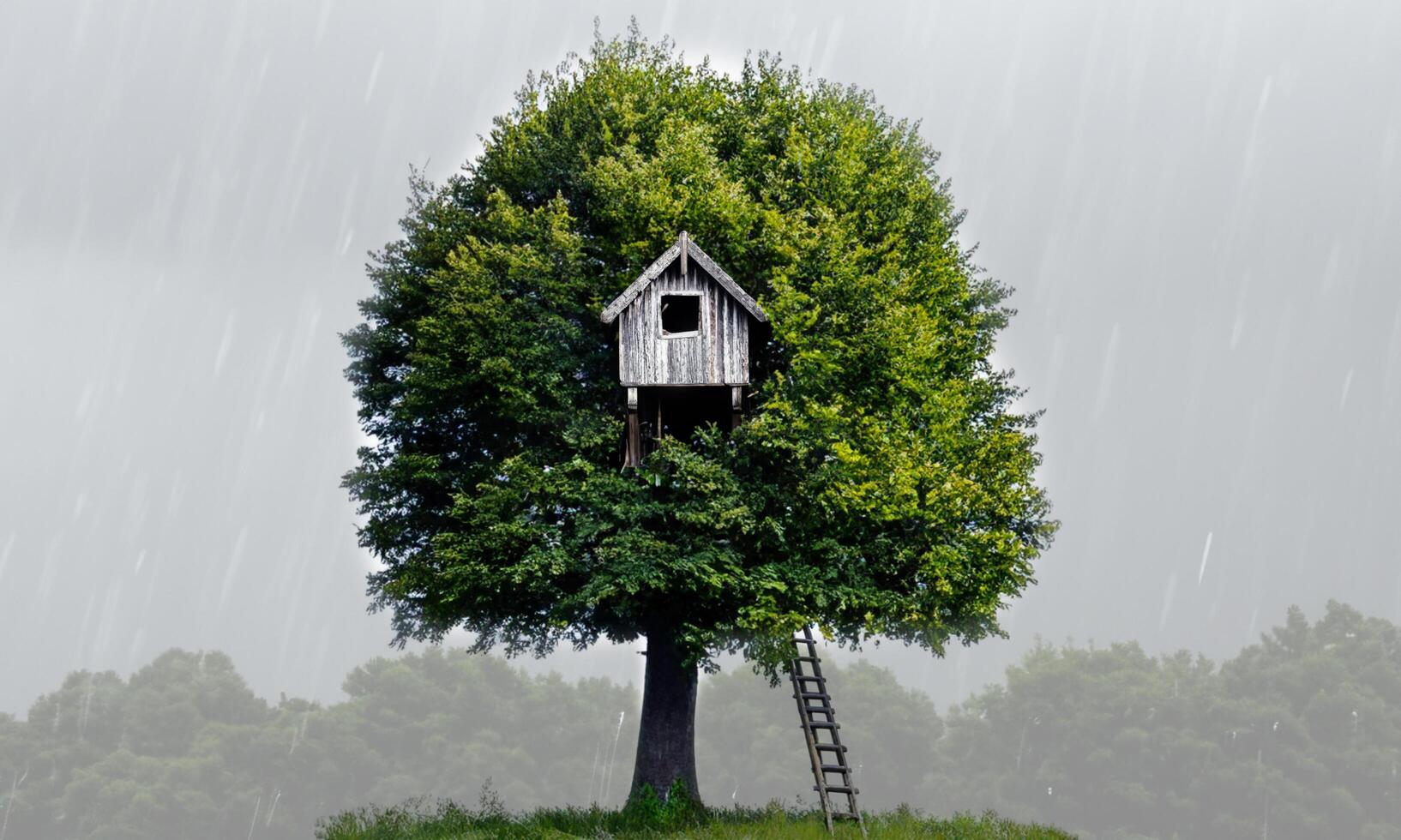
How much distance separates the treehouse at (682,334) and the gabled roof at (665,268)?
2 cm

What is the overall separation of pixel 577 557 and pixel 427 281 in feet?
25.8

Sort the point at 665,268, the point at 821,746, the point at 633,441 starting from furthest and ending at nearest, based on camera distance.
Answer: the point at 633,441 < the point at 665,268 < the point at 821,746

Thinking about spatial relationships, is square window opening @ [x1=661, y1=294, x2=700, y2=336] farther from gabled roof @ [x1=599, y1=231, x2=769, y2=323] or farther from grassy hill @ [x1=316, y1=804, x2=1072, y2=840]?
grassy hill @ [x1=316, y1=804, x2=1072, y2=840]

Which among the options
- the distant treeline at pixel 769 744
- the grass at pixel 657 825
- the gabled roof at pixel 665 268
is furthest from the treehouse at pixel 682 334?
the distant treeline at pixel 769 744

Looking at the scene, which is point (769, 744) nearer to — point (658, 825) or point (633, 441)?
point (658, 825)

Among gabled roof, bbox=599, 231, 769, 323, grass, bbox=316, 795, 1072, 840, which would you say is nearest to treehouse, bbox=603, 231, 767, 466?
gabled roof, bbox=599, 231, 769, 323

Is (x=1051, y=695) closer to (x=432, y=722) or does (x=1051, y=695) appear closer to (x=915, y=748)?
(x=915, y=748)

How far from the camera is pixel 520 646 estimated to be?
97.1 ft

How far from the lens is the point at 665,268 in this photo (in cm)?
2581

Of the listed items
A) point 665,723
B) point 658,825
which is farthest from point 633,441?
point 658,825

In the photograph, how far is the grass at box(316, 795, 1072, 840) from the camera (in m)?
22.7

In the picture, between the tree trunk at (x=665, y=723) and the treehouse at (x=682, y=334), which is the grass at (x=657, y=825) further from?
the treehouse at (x=682, y=334)

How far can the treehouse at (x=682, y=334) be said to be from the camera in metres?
25.7

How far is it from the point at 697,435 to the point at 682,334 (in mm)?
2392
